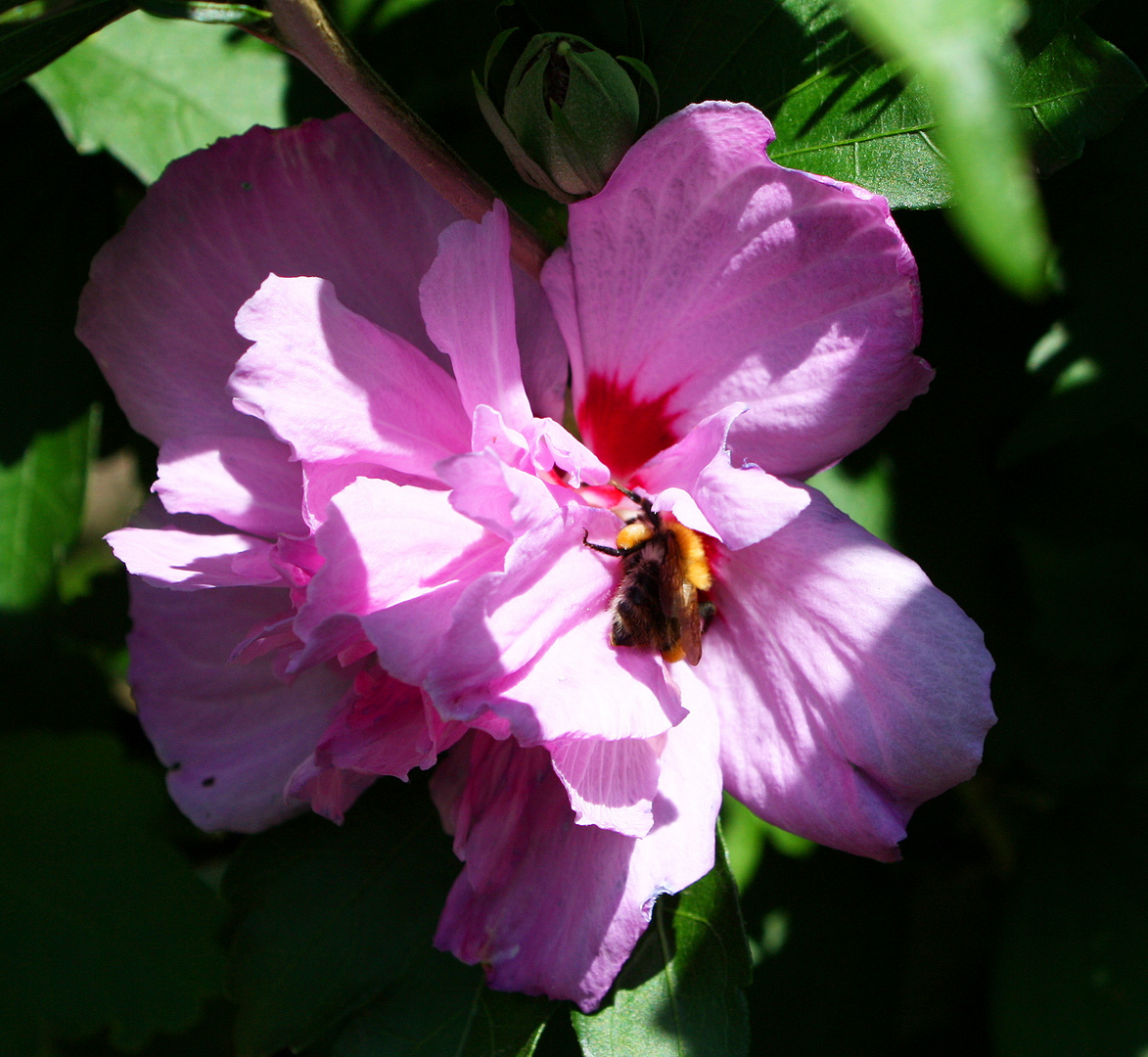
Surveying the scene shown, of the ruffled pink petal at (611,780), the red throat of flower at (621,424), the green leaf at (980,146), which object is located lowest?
the ruffled pink petal at (611,780)

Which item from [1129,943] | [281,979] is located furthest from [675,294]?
[1129,943]

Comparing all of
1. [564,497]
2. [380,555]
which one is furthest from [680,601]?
[380,555]

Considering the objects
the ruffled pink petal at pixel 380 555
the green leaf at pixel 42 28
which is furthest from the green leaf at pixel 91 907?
the green leaf at pixel 42 28

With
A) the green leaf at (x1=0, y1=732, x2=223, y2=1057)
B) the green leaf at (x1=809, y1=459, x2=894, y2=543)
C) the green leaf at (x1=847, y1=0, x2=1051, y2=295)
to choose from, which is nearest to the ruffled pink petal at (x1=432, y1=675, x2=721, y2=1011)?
the green leaf at (x1=809, y1=459, x2=894, y2=543)

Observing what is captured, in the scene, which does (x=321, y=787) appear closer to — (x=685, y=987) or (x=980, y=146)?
(x=685, y=987)

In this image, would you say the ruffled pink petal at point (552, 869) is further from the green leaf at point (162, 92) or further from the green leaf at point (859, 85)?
the green leaf at point (162, 92)

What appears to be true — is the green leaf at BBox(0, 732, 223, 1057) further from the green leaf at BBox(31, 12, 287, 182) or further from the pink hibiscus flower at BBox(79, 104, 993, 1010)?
the green leaf at BBox(31, 12, 287, 182)

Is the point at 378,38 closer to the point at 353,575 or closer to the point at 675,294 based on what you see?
the point at 675,294
